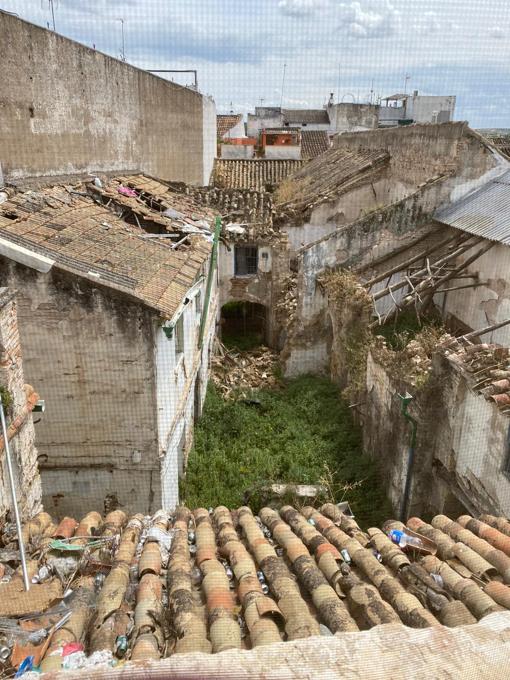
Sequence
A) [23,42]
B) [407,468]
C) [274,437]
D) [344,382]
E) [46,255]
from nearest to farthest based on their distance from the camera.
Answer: [46,255]
[407,468]
[23,42]
[274,437]
[344,382]

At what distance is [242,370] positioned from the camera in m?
15.4

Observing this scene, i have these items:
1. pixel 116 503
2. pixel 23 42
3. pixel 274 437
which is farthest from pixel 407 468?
pixel 23 42

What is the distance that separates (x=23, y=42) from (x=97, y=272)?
5.33 meters

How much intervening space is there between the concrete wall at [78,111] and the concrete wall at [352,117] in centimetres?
2959

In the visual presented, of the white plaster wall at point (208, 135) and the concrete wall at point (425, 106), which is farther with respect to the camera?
the concrete wall at point (425, 106)

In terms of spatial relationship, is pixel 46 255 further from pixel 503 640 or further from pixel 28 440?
pixel 503 640

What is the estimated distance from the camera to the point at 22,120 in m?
9.44

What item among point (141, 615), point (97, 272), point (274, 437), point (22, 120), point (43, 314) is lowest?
point (274, 437)

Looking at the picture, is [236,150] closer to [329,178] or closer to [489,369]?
[329,178]

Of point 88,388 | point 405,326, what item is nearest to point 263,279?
point 405,326

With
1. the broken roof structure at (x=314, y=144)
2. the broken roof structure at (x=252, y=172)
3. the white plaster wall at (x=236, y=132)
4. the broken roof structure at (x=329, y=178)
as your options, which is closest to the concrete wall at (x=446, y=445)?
the broken roof structure at (x=329, y=178)

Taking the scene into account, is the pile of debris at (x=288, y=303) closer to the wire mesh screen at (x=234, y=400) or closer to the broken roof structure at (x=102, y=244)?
the wire mesh screen at (x=234, y=400)

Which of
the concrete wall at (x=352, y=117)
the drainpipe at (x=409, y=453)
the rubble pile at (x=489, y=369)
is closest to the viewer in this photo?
the rubble pile at (x=489, y=369)

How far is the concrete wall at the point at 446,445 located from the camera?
614 centimetres
